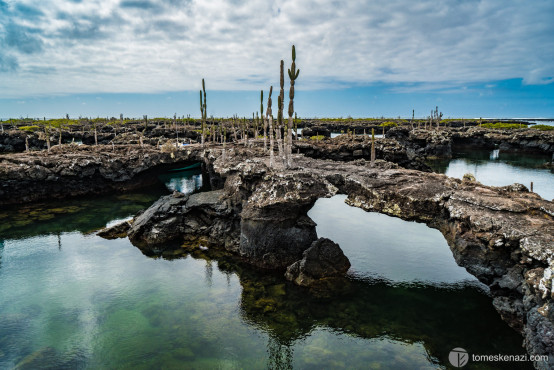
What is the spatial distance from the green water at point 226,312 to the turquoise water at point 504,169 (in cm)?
2608

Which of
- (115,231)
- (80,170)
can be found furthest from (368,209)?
(80,170)

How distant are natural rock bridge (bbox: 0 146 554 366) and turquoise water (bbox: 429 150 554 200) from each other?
26027 millimetres

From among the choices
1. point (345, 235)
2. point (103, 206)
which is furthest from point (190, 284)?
point (103, 206)

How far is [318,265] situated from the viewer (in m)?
19.3

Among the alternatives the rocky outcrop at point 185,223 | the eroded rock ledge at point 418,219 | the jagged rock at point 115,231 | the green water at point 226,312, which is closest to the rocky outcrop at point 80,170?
the green water at point 226,312

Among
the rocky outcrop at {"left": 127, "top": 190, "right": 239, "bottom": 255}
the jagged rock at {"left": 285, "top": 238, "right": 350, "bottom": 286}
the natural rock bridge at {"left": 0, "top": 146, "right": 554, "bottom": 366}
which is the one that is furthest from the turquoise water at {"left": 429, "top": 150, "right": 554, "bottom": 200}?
the rocky outcrop at {"left": 127, "top": 190, "right": 239, "bottom": 255}

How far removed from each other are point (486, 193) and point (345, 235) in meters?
12.3

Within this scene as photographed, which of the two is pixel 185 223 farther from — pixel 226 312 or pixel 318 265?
pixel 318 265

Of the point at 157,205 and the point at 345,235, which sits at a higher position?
the point at 157,205

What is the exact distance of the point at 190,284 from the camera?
19.7m

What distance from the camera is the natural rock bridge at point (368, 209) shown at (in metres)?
12.9

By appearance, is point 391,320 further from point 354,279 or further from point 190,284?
point 190,284

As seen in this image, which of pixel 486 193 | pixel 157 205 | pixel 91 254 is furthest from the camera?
pixel 157 205

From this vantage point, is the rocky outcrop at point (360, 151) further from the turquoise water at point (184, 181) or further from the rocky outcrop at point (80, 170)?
the rocky outcrop at point (80, 170)
